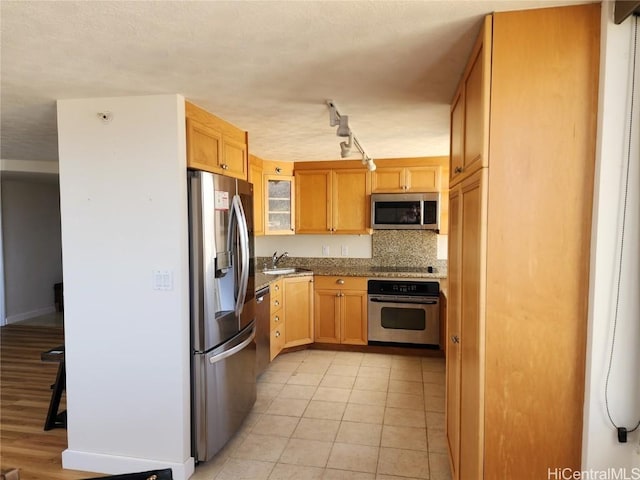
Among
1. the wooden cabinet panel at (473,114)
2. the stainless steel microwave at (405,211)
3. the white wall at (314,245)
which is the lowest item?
the white wall at (314,245)

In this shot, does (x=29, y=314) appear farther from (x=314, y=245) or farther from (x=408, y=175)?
(x=408, y=175)

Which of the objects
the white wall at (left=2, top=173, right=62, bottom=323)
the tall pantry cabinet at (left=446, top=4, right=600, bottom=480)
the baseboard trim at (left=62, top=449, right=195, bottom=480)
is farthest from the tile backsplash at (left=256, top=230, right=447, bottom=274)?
the white wall at (left=2, top=173, right=62, bottom=323)

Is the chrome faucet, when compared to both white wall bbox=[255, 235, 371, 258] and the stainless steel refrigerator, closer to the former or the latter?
white wall bbox=[255, 235, 371, 258]

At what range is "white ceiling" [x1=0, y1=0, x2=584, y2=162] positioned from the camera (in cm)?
133

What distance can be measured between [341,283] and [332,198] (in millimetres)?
1004

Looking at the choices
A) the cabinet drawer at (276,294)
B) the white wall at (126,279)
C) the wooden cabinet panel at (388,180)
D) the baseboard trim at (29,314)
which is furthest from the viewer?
the baseboard trim at (29,314)

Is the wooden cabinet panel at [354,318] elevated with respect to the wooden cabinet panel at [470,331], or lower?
lower

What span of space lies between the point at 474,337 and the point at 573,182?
66 cm

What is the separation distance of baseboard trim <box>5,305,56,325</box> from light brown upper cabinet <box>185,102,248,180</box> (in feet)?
16.6

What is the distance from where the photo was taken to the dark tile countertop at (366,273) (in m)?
4.19

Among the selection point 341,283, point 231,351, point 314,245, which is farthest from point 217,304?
point 314,245

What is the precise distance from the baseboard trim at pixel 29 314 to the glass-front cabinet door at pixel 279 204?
4313mm

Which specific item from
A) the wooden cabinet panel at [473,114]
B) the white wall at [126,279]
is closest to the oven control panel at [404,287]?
the white wall at [126,279]

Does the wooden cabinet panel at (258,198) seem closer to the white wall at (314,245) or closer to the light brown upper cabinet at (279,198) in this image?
the light brown upper cabinet at (279,198)
